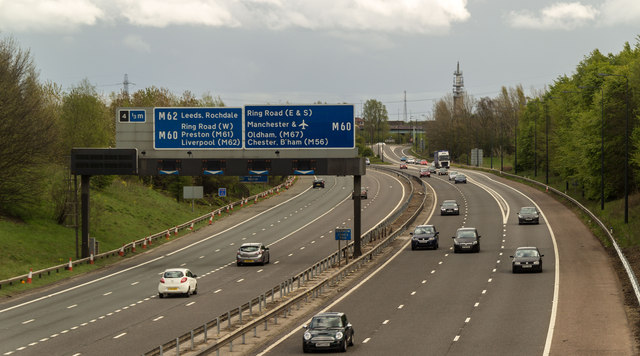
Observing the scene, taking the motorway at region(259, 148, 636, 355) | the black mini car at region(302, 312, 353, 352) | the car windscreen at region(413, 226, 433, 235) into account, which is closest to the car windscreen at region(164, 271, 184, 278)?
the motorway at region(259, 148, 636, 355)

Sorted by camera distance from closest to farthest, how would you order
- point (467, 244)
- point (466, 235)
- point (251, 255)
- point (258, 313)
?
point (258, 313) → point (251, 255) → point (467, 244) → point (466, 235)

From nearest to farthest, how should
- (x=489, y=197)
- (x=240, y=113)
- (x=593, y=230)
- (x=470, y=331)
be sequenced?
1. (x=470, y=331)
2. (x=240, y=113)
3. (x=593, y=230)
4. (x=489, y=197)

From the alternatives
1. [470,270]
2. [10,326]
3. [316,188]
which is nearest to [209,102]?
[316,188]

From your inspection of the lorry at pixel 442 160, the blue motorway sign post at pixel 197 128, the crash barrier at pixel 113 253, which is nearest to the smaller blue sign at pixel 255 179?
the blue motorway sign post at pixel 197 128

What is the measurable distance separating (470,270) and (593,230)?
2222cm

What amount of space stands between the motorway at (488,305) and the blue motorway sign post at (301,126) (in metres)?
9.14

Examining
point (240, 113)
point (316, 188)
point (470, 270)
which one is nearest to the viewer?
point (470, 270)

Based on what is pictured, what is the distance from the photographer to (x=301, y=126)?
60.3 meters

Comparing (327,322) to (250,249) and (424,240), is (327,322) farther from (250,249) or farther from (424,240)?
(424,240)

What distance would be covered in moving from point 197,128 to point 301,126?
7077 millimetres

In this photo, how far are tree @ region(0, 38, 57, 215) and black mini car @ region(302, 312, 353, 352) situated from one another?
1632 inches

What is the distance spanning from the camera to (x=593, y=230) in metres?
70.9

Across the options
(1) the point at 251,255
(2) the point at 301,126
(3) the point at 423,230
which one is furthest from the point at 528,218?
(1) the point at 251,255

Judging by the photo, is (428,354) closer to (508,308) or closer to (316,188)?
(508,308)
